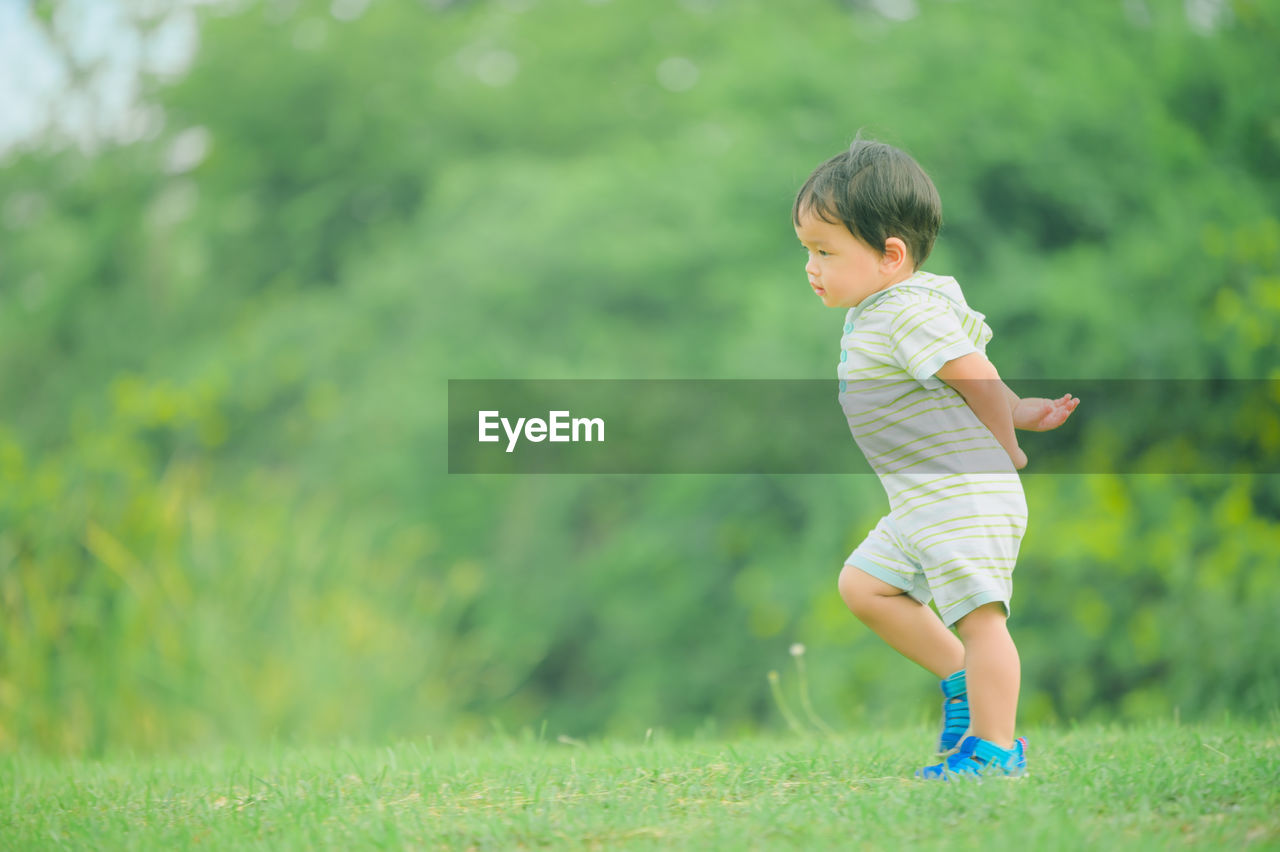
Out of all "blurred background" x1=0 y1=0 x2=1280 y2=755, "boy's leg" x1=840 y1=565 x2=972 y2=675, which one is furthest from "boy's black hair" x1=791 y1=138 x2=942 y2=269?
"blurred background" x1=0 y1=0 x2=1280 y2=755

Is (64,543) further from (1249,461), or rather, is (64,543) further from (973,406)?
(1249,461)

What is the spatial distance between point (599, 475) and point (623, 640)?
141 centimetres

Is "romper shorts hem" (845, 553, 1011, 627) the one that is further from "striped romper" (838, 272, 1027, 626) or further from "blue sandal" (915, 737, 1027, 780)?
"blue sandal" (915, 737, 1027, 780)

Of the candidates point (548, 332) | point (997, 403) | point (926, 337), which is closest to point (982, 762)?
point (997, 403)

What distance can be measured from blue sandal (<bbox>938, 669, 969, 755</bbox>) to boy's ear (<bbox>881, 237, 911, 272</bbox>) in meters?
1.04

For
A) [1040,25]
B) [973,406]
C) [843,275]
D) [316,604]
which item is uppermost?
[1040,25]

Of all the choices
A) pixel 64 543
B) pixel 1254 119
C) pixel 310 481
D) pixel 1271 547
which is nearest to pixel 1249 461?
pixel 1271 547

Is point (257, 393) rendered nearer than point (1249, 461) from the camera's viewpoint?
No

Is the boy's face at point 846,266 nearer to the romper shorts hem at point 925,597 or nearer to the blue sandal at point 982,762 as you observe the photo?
the romper shorts hem at point 925,597

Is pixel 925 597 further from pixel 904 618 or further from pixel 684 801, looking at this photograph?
pixel 684 801

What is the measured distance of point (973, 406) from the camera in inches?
118

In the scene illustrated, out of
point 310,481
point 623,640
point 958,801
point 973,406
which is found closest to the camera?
point 958,801

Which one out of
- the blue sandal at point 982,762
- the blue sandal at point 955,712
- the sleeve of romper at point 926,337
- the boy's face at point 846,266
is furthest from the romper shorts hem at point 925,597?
the boy's face at point 846,266

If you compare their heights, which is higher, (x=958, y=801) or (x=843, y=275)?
(x=843, y=275)
